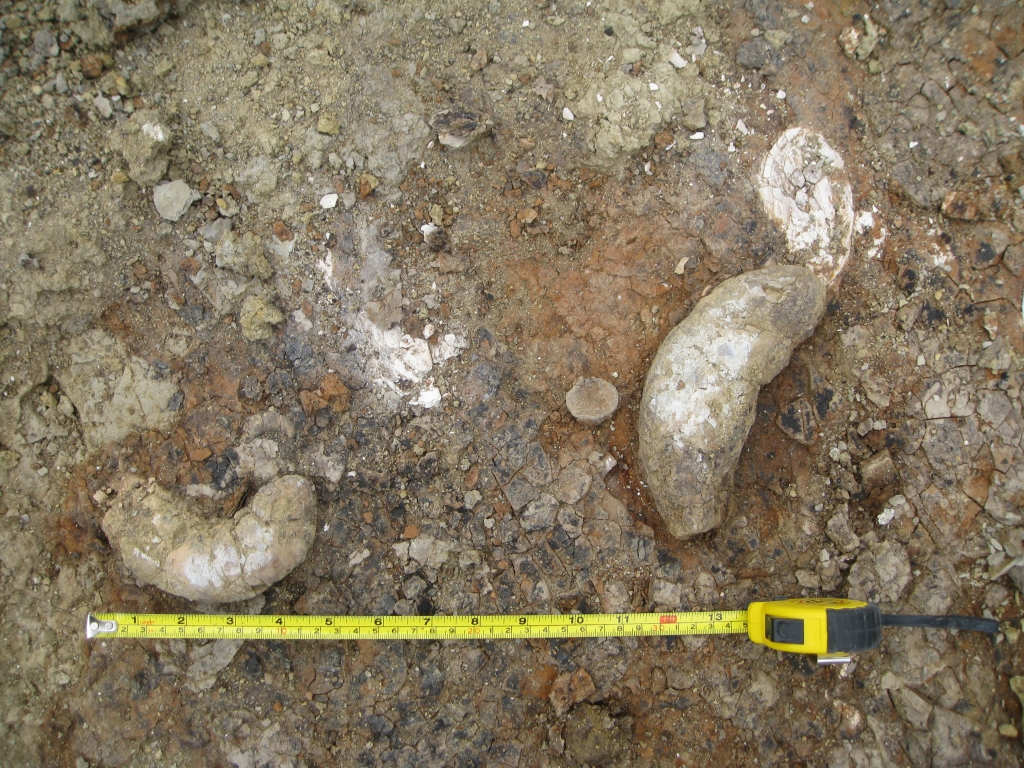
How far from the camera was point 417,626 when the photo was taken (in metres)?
3.19

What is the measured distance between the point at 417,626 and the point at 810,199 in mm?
3020

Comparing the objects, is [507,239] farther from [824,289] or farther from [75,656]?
[75,656]

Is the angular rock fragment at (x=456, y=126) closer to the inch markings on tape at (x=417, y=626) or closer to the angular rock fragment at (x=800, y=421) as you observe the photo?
the angular rock fragment at (x=800, y=421)

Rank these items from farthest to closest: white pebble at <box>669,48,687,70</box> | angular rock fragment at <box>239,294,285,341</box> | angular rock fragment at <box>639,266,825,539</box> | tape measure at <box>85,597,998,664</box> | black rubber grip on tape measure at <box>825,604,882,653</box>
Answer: white pebble at <box>669,48,687,70</box> < angular rock fragment at <box>239,294,285,341</box> < tape measure at <box>85,597,998,664</box> < angular rock fragment at <box>639,266,825,539</box> < black rubber grip on tape measure at <box>825,604,882,653</box>

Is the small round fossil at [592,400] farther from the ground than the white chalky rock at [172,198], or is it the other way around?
the white chalky rock at [172,198]

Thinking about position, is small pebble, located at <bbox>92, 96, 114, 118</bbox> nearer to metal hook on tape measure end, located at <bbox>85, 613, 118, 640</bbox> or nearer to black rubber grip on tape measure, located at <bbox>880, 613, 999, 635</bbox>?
metal hook on tape measure end, located at <bbox>85, 613, 118, 640</bbox>

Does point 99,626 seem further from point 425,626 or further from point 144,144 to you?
point 144,144

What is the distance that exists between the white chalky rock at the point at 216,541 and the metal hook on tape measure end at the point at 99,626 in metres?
0.26

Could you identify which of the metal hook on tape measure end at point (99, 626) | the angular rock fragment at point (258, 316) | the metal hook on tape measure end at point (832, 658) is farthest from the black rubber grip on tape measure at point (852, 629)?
the metal hook on tape measure end at point (99, 626)

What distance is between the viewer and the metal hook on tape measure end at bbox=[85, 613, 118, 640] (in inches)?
125

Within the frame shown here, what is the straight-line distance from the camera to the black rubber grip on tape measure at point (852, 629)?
2879mm

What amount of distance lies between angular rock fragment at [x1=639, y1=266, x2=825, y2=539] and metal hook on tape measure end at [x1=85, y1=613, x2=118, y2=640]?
2805 mm

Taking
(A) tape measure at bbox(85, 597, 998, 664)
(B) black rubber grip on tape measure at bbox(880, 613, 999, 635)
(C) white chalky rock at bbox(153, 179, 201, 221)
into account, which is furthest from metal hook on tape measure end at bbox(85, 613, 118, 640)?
(B) black rubber grip on tape measure at bbox(880, 613, 999, 635)

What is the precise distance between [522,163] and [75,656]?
3445mm
